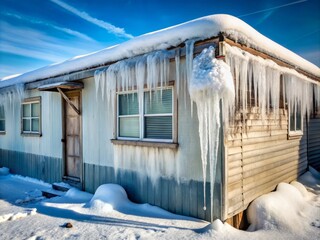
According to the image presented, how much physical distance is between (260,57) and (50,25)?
8495 millimetres

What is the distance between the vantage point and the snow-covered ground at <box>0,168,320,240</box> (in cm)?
312

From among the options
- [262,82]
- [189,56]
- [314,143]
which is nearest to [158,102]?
[189,56]

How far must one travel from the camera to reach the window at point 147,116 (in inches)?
161

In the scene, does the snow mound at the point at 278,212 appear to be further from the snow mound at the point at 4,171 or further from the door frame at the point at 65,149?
the snow mound at the point at 4,171

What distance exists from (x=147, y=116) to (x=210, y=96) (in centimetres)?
165

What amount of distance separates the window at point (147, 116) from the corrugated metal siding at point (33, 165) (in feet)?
9.07

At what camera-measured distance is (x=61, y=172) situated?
243 inches

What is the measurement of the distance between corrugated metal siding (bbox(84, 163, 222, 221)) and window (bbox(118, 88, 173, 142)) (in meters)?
0.82

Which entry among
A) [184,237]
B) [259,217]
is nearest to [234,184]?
[259,217]

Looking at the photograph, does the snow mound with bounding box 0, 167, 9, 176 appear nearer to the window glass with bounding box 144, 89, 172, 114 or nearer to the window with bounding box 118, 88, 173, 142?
the window with bounding box 118, 88, 173, 142

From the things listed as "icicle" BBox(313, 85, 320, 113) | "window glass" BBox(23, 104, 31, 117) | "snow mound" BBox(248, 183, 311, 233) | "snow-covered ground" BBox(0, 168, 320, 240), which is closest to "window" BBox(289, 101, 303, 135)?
"icicle" BBox(313, 85, 320, 113)

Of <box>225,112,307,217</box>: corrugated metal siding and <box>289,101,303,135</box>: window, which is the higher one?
<box>289,101,303,135</box>: window

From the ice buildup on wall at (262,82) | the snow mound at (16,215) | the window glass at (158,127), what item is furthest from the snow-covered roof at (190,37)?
the snow mound at (16,215)

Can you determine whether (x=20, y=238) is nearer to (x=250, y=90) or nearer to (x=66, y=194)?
(x=66, y=194)
